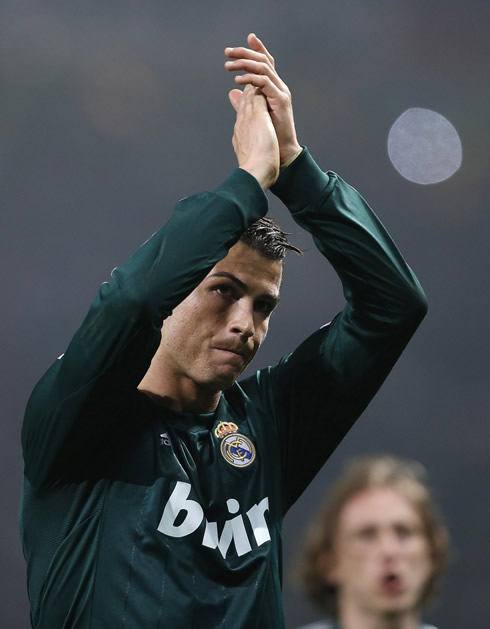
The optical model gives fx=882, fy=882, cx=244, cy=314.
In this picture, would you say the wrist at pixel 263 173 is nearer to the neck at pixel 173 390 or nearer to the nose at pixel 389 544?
the neck at pixel 173 390

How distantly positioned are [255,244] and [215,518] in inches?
26.1

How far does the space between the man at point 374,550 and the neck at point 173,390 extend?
1.26 m

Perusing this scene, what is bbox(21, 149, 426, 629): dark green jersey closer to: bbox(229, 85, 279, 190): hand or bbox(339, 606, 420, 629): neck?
bbox(229, 85, 279, 190): hand

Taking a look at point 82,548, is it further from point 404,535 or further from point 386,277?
point 404,535

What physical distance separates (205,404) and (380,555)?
137 cm

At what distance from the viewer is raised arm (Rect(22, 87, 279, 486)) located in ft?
5.67

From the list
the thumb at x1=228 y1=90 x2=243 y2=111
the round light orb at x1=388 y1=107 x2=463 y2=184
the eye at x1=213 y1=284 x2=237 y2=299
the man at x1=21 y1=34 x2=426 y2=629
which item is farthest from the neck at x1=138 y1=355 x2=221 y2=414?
the round light orb at x1=388 y1=107 x2=463 y2=184

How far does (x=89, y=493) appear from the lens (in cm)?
192

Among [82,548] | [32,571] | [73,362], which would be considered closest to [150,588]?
[82,548]

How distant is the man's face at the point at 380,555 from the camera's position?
796 millimetres

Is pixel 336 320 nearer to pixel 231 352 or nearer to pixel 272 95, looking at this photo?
pixel 231 352

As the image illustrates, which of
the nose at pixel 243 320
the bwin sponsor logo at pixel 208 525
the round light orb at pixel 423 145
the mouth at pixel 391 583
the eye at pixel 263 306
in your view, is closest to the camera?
the mouth at pixel 391 583

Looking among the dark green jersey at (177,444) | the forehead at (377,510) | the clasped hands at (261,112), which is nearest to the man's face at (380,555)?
the forehead at (377,510)

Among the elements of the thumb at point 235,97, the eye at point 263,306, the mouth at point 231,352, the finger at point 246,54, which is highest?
Result: the finger at point 246,54
